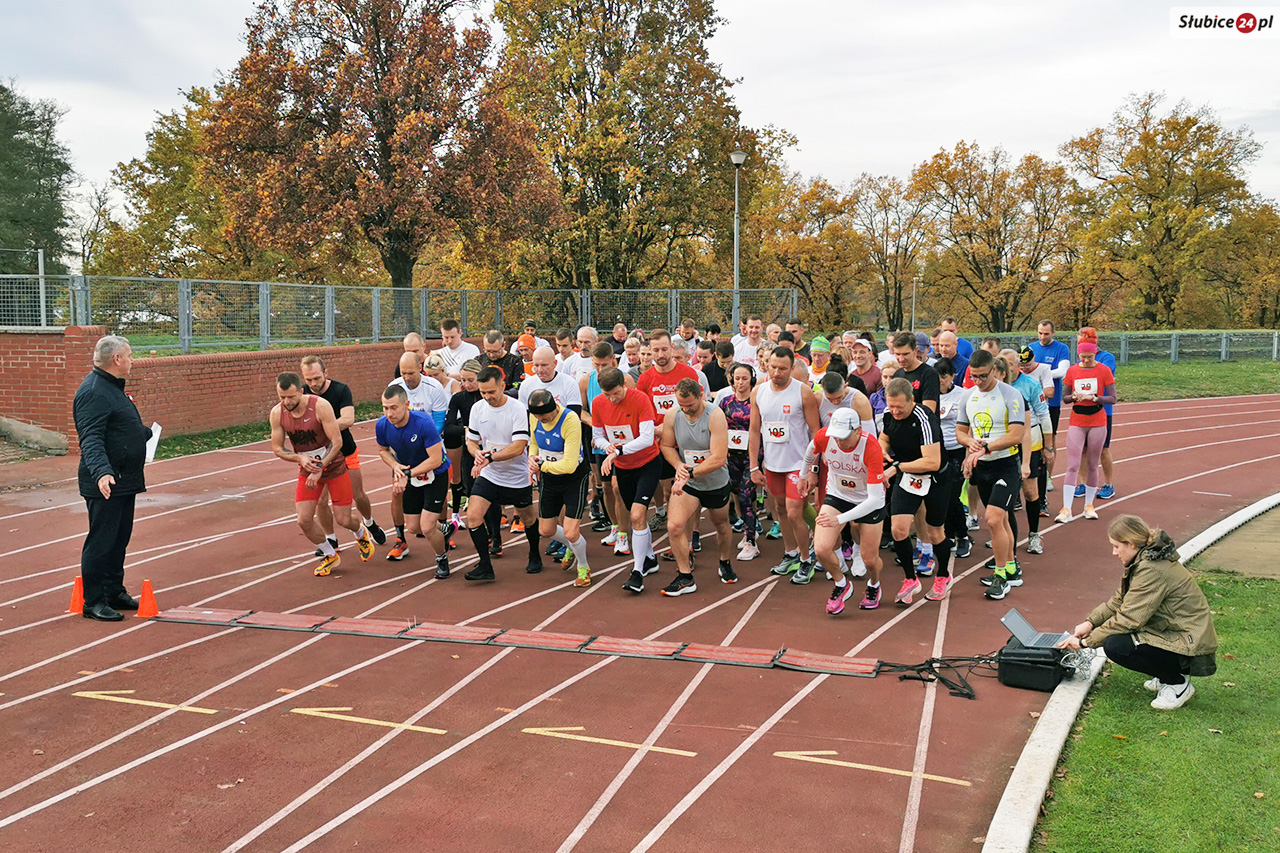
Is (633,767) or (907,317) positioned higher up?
(907,317)

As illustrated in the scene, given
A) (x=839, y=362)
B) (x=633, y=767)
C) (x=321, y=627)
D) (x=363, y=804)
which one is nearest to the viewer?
(x=363, y=804)

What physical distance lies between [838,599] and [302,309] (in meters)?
15.2

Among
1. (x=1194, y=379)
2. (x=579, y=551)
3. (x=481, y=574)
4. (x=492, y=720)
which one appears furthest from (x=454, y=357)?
(x=1194, y=379)

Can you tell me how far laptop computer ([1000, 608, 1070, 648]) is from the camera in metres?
5.93

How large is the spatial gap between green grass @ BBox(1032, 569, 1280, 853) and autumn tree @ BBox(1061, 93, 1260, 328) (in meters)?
40.0

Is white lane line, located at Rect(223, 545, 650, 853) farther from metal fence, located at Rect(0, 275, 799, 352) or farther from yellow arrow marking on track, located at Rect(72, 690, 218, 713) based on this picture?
metal fence, located at Rect(0, 275, 799, 352)

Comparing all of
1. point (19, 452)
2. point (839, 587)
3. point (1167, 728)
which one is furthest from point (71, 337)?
point (1167, 728)

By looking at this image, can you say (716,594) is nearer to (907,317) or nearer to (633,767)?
(633,767)

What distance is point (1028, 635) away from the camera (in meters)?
6.03

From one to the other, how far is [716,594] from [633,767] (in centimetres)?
320

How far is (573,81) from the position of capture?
29984 millimetres

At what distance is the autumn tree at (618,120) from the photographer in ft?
96.6

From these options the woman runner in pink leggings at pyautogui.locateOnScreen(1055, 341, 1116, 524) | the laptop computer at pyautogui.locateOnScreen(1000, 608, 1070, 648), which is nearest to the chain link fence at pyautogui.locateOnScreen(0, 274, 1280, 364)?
the woman runner in pink leggings at pyautogui.locateOnScreen(1055, 341, 1116, 524)

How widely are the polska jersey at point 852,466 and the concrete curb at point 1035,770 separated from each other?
198 cm
